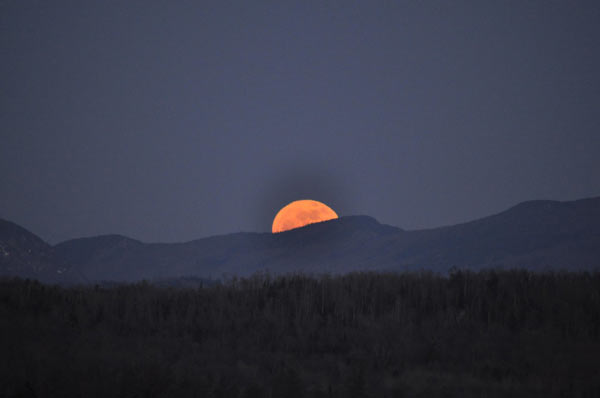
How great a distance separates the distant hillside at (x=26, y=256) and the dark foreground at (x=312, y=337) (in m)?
118

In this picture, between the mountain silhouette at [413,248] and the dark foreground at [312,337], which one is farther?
the mountain silhouette at [413,248]

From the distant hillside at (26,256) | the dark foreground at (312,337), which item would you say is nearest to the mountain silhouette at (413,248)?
the distant hillside at (26,256)

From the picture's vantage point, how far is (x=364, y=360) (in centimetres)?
1003

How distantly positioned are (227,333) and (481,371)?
5281mm

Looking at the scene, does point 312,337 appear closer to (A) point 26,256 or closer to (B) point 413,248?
(B) point 413,248

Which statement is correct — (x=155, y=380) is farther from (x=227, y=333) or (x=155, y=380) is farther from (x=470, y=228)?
(x=470, y=228)

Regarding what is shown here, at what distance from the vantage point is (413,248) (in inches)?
5664

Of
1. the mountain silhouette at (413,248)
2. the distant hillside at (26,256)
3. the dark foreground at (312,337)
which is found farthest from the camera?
the distant hillside at (26,256)

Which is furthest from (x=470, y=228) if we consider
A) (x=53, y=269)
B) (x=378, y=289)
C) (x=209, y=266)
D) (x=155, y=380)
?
(x=155, y=380)

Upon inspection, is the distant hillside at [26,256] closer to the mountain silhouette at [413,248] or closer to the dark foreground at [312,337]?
the mountain silhouette at [413,248]

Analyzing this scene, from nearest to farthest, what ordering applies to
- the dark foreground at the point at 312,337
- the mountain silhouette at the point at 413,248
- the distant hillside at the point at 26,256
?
the dark foreground at the point at 312,337, the mountain silhouette at the point at 413,248, the distant hillside at the point at 26,256

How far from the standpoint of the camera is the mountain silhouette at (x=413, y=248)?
120125 millimetres

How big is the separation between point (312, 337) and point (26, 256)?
144201 mm

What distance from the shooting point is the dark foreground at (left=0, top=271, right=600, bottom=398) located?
7.75 meters
